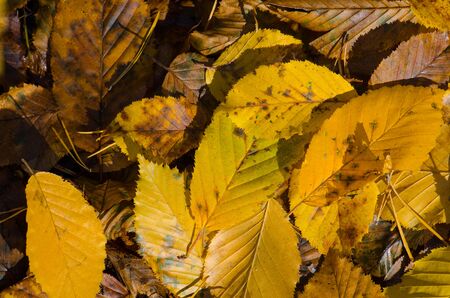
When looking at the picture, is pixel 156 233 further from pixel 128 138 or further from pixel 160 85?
pixel 160 85

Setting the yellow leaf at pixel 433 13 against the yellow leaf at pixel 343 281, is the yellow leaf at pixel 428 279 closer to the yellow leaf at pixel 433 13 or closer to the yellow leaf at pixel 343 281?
the yellow leaf at pixel 343 281

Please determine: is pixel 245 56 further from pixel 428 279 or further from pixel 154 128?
pixel 428 279

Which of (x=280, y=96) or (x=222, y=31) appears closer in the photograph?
(x=280, y=96)

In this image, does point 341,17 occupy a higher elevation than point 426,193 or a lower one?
higher

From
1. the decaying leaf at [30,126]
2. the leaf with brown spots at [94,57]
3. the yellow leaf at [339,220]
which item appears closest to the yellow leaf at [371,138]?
the yellow leaf at [339,220]

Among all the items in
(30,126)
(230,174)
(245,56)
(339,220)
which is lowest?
(339,220)

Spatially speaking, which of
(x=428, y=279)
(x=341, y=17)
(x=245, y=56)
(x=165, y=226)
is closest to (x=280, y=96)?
(x=245, y=56)

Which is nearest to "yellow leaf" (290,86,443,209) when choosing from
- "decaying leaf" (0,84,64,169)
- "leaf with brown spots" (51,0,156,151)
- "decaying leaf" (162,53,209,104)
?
"decaying leaf" (162,53,209,104)
